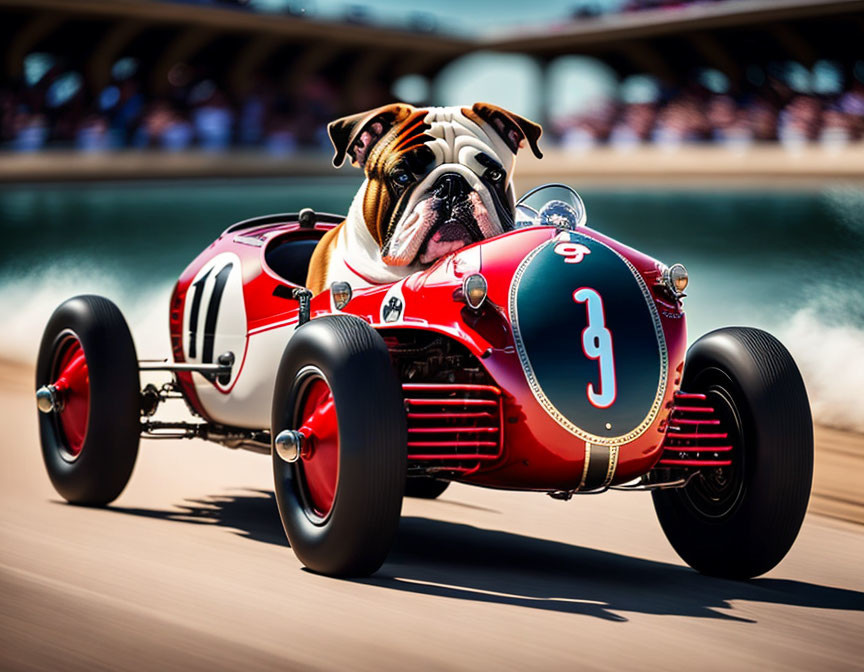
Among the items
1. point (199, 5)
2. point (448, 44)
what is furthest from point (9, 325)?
point (448, 44)

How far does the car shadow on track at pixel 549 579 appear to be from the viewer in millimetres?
4609

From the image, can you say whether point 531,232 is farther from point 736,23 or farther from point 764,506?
point 736,23

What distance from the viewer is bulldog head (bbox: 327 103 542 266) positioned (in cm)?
518

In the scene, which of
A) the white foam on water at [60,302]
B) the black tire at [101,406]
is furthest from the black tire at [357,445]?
the white foam on water at [60,302]

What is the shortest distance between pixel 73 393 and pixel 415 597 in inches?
106

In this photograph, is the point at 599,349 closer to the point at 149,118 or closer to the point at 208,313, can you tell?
the point at 208,313

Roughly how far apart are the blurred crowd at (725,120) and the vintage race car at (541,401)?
110 ft

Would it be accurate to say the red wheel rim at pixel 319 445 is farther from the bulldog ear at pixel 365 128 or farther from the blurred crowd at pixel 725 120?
the blurred crowd at pixel 725 120

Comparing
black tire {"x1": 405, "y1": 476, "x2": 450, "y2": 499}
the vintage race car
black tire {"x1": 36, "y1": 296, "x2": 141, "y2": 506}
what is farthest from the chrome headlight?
black tire {"x1": 405, "y1": 476, "x2": 450, "y2": 499}

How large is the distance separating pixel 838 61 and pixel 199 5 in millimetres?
24088

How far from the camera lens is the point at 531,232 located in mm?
4914

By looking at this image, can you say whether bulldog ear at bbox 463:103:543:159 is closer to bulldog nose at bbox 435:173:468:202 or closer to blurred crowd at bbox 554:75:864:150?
bulldog nose at bbox 435:173:468:202

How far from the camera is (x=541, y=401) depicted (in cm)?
456

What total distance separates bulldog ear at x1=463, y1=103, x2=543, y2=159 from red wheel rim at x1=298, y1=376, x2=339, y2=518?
4.73 ft
